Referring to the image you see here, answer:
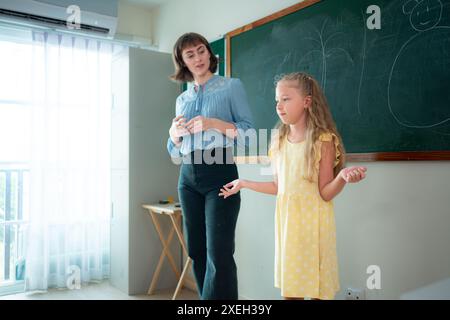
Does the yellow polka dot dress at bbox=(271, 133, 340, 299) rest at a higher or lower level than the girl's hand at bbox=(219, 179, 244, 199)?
lower

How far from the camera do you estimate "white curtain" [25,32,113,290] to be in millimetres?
3162

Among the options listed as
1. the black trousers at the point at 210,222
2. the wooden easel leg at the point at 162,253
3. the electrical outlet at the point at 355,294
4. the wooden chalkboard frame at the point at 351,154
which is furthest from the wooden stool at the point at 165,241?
the electrical outlet at the point at 355,294

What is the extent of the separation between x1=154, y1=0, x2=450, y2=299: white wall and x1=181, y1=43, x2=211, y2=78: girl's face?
0.93m

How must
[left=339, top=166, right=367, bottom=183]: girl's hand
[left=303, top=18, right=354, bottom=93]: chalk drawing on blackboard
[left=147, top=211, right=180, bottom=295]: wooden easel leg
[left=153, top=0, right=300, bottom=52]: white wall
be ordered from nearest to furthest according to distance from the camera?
[left=339, top=166, right=367, bottom=183]: girl's hand < [left=303, top=18, right=354, bottom=93]: chalk drawing on blackboard < [left=153, top=0, right=300, bottom=52]: white wall < [left=147, top=211, right=180, bottom=295]: wooden easel leg

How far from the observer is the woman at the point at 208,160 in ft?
5.36

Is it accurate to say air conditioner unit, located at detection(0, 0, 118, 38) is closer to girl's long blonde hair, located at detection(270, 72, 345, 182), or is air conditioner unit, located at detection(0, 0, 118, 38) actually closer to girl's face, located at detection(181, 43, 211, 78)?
girl's face, located at detection(181, 43, 211, 78)

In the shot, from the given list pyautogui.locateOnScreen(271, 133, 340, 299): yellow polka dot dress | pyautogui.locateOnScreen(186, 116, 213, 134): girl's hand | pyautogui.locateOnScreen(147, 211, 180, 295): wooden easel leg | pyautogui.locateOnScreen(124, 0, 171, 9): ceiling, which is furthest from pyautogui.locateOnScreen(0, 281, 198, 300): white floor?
pyautogui.locateOnScreen(124, 0, 171, 9): ceiling

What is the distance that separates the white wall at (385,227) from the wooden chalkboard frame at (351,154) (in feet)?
0.12

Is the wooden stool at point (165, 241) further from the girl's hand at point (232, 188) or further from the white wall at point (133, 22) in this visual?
the white wall at point (133, 22)

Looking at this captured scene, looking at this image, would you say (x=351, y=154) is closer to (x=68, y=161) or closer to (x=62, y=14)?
(x=68, y=161)

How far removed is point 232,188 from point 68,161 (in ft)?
7.04

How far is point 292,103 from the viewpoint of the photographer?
1.60 metres

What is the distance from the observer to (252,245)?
2744 mm

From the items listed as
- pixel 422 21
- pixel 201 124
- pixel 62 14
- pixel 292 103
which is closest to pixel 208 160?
pixel 201 124
